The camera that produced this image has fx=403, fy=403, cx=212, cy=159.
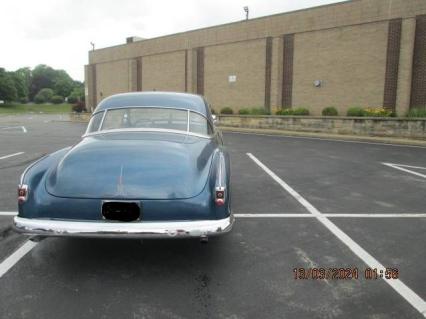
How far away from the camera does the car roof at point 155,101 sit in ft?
18.1

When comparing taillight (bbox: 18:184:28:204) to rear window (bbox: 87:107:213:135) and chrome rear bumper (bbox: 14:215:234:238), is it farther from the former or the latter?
rear window (bbox: 87:107:213:135)

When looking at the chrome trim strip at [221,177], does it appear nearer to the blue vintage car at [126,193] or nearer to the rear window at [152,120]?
the blue vintage car at [126,193]

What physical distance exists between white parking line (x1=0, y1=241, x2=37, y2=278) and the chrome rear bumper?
52 centimetres

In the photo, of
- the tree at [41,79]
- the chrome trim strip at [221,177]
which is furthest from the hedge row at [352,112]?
the tree at [41,79]

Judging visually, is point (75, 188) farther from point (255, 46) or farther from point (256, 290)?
point (255, 46)

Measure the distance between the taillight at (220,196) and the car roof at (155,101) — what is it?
79.0 inches

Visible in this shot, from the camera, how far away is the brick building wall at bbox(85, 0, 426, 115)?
19.5 m

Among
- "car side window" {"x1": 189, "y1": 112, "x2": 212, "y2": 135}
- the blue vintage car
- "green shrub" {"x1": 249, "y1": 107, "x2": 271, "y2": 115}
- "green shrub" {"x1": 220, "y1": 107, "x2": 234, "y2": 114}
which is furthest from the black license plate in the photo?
"green shrub" {"x1": 220, "y1": 107, "x2": 234, "y2": 114}

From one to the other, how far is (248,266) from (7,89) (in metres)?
111

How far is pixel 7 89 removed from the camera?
100 meters

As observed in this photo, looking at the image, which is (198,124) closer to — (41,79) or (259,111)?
(259,111)

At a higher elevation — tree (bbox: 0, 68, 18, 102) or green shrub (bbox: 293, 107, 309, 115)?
tree (bbox: 0, 68, 18, 102)

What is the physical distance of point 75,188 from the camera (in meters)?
3.66

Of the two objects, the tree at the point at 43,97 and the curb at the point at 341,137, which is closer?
the curb at the point at 341,137
